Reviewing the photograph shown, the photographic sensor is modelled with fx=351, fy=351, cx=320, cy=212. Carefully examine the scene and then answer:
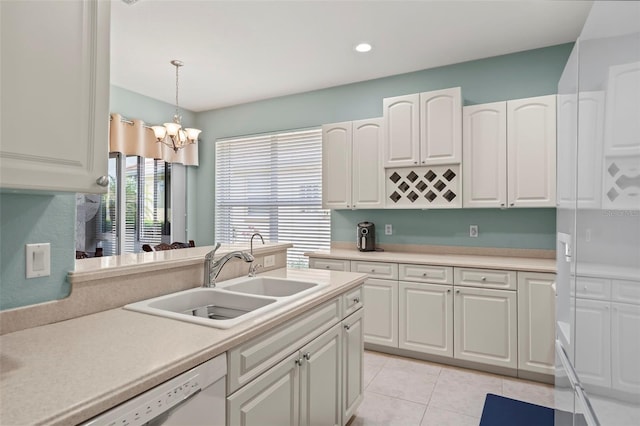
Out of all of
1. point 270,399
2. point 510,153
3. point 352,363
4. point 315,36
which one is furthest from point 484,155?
point 270,399

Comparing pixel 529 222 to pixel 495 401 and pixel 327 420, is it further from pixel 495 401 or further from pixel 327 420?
pixel 327 420

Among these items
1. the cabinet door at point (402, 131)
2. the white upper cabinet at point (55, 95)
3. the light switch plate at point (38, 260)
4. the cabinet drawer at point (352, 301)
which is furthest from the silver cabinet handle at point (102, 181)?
the cabinet door at point (402, 131)

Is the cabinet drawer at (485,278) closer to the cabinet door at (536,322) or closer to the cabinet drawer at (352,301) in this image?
the cabinet door at (536,322)

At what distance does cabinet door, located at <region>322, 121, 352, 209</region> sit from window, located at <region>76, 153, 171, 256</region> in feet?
8.39

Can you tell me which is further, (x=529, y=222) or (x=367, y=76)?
(x=367, y=76)

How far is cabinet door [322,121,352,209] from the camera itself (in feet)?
12.5

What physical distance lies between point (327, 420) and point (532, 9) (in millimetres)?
3210

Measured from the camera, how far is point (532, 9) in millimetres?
2699

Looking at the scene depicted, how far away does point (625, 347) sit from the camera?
0.77m

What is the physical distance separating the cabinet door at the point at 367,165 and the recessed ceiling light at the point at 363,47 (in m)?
0.67

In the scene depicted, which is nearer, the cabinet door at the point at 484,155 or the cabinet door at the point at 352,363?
the cabinet door at the point at 352,363

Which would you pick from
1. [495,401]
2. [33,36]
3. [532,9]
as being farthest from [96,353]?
[532,9]

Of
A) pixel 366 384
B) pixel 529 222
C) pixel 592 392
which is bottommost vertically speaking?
pixel 366 384

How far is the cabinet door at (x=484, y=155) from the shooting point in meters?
3.13
